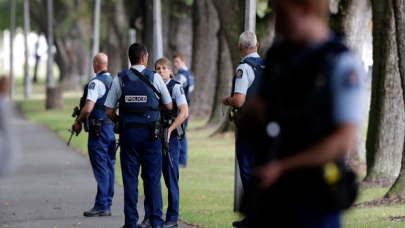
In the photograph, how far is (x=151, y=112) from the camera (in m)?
6.34

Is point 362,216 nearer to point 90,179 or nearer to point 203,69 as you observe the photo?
point 90,179

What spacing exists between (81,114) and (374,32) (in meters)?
4.24

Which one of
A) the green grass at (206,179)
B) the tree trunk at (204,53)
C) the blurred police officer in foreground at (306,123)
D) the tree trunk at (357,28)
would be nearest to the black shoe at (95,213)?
the green grass at (206,179)

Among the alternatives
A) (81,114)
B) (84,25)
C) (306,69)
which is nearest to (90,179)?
(81,114)

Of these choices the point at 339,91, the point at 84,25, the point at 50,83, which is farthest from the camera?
the point at 84,25

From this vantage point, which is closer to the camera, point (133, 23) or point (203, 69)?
point (203, 69)

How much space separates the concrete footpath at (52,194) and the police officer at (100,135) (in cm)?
22

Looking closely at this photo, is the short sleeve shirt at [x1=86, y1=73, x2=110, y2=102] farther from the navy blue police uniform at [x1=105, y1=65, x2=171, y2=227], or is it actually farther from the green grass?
the green grass

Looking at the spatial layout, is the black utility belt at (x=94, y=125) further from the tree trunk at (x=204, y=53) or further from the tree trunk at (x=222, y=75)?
the tree trunk at (x=204, y=53)

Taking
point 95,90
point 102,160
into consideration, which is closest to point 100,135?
point 102,160

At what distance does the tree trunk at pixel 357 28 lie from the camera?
12.4 meters

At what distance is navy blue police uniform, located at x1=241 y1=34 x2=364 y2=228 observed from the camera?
9.22 ft

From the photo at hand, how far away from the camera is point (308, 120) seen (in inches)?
113

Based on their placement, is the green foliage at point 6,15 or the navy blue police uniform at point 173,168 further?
the green foliage at point 6,15
